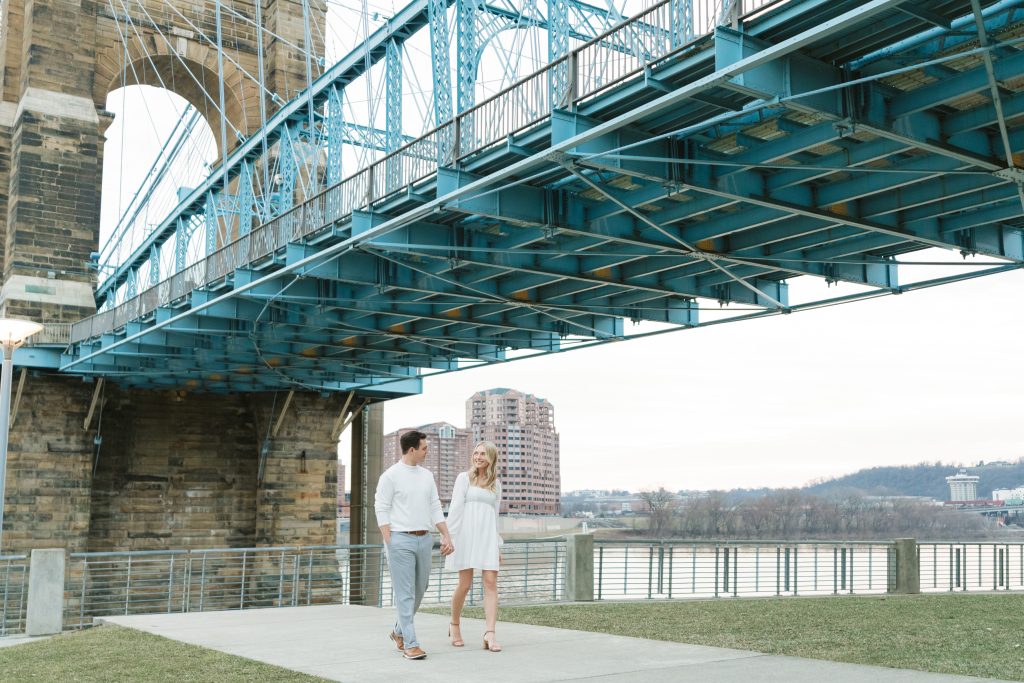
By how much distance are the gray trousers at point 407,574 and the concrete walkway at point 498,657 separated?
32 cm

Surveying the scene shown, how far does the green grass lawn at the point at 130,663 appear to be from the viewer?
8375 millimetres

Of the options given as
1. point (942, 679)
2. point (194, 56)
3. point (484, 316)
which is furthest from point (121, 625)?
point (194, 56)

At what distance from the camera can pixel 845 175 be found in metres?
16.3

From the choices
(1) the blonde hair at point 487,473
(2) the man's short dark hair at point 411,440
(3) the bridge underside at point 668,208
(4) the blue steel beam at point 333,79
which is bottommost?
(1) the blonde hair at point 487,473

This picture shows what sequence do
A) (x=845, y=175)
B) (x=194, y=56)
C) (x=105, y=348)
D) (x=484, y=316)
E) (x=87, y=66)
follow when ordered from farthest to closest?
(x=194, y=56) < (x=87, y=66) < (x=105, y=348) < (x=484, y=316) < (x=845, y=175)

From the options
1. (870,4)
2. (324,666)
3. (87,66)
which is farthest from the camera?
(87,66)

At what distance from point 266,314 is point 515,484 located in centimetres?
7173

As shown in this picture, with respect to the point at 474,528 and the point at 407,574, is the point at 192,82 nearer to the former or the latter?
the point at 474,528

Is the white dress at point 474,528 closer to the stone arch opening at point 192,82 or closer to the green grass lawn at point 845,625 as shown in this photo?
the green grass lawn at point 845,625

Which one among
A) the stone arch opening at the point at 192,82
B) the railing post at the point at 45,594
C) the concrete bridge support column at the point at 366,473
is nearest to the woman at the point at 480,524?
the railing post at the point at 45,594

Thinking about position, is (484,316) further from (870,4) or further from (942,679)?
(942,679)

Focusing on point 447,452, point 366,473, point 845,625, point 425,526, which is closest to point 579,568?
point 845,625

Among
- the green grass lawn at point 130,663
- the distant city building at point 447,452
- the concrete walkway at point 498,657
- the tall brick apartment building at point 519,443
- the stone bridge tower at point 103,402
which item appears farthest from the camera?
the tall brick apartment building at point 519,443

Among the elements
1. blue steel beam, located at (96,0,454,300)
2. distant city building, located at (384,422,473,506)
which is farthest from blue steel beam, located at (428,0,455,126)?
distant city building, located at (384,422,473,506)
